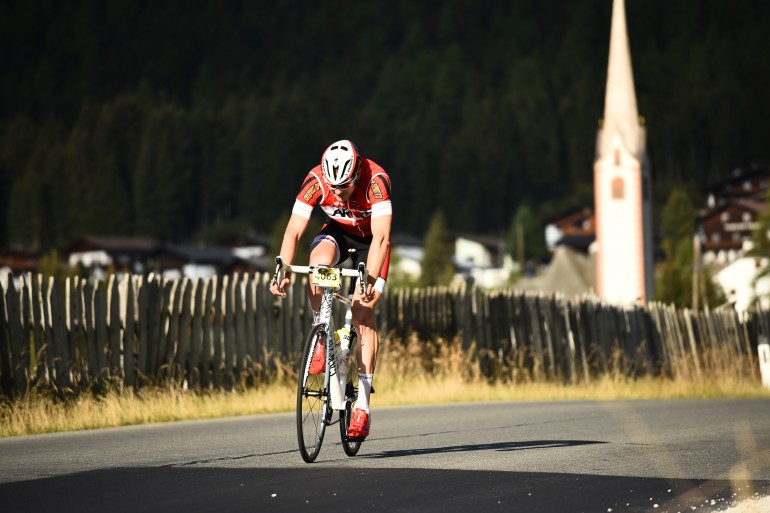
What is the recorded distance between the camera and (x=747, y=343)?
1034 inches

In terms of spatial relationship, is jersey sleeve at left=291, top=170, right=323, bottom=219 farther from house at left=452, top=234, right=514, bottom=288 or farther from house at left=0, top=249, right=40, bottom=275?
house at left=452, top=234, right=514, bottom=288

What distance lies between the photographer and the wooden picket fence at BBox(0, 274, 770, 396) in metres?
12.5

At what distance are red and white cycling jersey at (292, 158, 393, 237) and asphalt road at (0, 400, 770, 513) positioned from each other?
1.57 meters

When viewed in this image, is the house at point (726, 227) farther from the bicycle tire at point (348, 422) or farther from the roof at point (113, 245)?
the bicycle tire at point (348, 422)

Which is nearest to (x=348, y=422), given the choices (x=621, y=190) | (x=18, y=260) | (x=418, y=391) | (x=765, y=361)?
(x=418, y=391)

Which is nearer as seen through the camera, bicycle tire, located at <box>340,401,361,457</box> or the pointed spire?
bicycle tire, located at <box>340,401,361,457</box>

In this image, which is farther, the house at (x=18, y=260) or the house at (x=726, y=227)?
the house at (x=18, y=260)

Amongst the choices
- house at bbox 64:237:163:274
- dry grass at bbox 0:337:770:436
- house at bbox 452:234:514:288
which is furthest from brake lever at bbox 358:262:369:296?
house at bbox 452:234:514:288

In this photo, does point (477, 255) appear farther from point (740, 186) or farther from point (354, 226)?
point (354, 226)

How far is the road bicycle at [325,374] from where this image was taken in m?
8.20

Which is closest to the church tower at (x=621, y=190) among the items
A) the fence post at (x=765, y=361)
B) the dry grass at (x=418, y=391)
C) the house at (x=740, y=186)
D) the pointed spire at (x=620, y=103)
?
the pointed spire at (x=620, y=103)

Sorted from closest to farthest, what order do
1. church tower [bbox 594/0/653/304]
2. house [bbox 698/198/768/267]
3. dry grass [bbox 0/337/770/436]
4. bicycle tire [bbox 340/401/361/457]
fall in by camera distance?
1. bicycle tire [bbox 340/401/361/457]
2. dry grass [bbox 0/337/770/436]
3. church tower [bbox 594/0/653/304]
4. house [bbox 698/198/768/267]

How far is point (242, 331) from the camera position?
15.0m

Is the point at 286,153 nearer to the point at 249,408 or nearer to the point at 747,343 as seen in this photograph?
the point at 747,343
